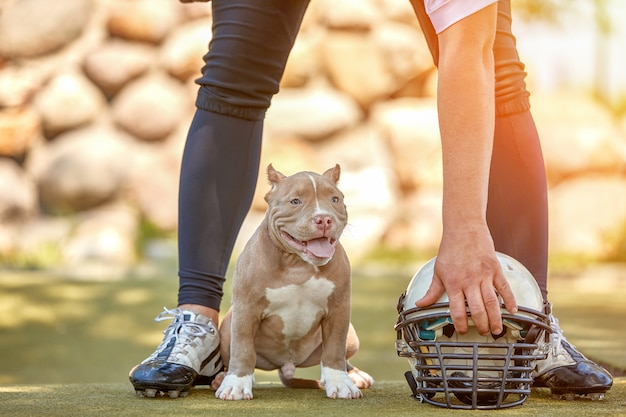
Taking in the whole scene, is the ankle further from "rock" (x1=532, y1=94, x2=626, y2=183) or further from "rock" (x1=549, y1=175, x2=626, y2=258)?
"rock" (x1=532, y1=94, x2=626, y2=183)

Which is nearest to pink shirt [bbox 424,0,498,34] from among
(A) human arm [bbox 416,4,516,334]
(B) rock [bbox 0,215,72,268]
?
(A) human arm [bbox 416,4,516,334]

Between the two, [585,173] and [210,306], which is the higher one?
[585,173]

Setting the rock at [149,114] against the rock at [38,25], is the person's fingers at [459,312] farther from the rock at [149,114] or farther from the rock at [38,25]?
the rock at [38,25]

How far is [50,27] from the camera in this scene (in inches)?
325

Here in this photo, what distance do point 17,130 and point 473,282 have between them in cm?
700

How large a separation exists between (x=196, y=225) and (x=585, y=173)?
22.0 feet

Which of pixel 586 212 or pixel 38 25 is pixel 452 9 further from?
pixel 38 25

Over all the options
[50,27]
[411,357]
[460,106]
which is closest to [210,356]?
[411,357]

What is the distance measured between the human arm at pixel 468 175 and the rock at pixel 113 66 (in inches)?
271

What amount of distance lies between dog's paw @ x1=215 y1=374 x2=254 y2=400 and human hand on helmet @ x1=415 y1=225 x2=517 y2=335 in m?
0.44

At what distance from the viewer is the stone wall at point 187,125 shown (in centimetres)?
Result: 767

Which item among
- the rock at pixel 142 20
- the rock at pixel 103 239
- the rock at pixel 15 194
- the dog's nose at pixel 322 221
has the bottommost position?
the dog's nose at pixel 322 221

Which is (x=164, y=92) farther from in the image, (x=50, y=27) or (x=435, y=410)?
(x=435, y=410)

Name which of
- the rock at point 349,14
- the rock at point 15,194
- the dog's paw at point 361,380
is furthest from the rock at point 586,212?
the dog's paw at point 361,380
